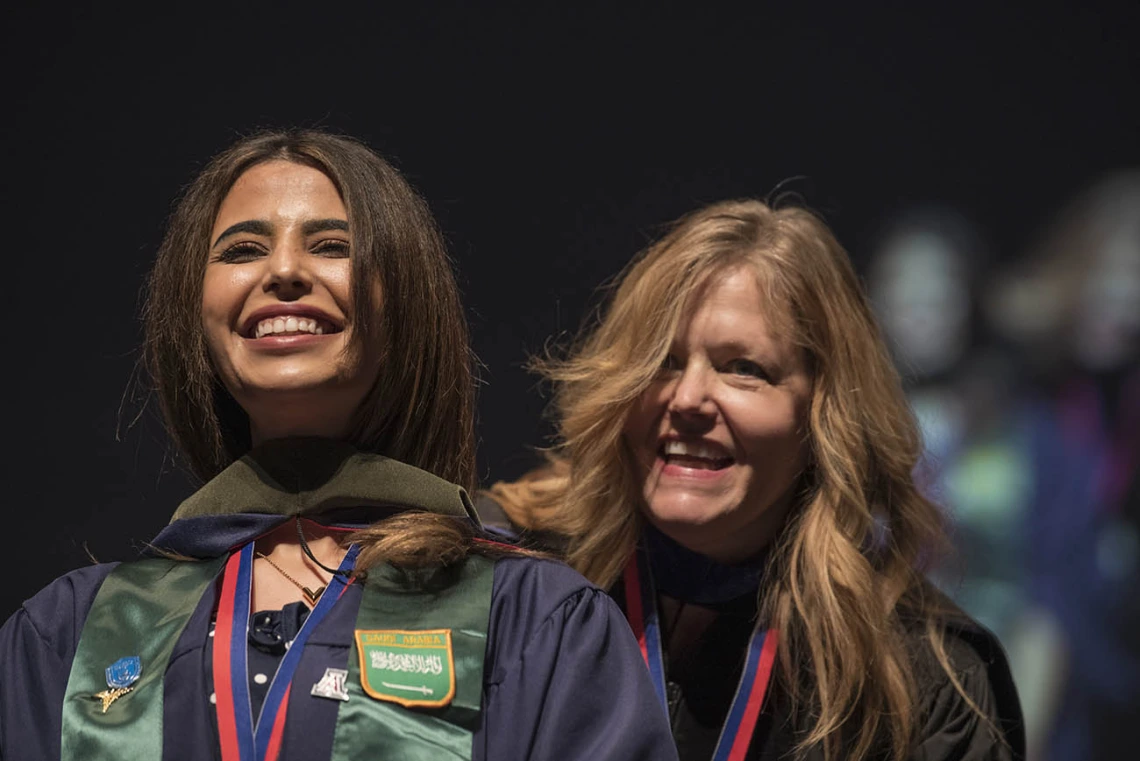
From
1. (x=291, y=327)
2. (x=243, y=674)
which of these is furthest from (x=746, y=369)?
(x=243, y=674)

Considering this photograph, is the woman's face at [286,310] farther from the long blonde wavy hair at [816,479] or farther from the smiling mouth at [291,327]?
the long blonde wavy hair at [816,479]

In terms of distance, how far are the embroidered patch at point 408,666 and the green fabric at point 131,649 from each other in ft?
0.69

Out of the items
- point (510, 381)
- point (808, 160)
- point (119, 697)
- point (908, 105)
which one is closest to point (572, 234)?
point (510, 381)

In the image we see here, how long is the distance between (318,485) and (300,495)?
23 mm

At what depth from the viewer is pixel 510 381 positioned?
3049 millimetres

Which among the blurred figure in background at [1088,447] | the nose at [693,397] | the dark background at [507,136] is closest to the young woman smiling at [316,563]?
the nose at [693,397]

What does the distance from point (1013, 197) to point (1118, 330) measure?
393 millimetres

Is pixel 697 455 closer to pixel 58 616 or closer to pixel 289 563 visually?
pixel 289 563

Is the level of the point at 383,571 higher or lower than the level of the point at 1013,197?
lower

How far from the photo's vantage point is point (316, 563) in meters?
1.59

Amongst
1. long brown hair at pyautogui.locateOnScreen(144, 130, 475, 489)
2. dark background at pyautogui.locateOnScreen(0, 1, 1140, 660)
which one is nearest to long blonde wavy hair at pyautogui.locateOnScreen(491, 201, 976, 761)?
dark background at pyautogui.locateOnScreen(0, 1, 1140, 660)

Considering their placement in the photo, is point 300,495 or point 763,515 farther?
point 763,515

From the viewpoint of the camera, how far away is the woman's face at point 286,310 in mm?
1579

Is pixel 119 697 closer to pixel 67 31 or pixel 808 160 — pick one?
pixel 67 31
